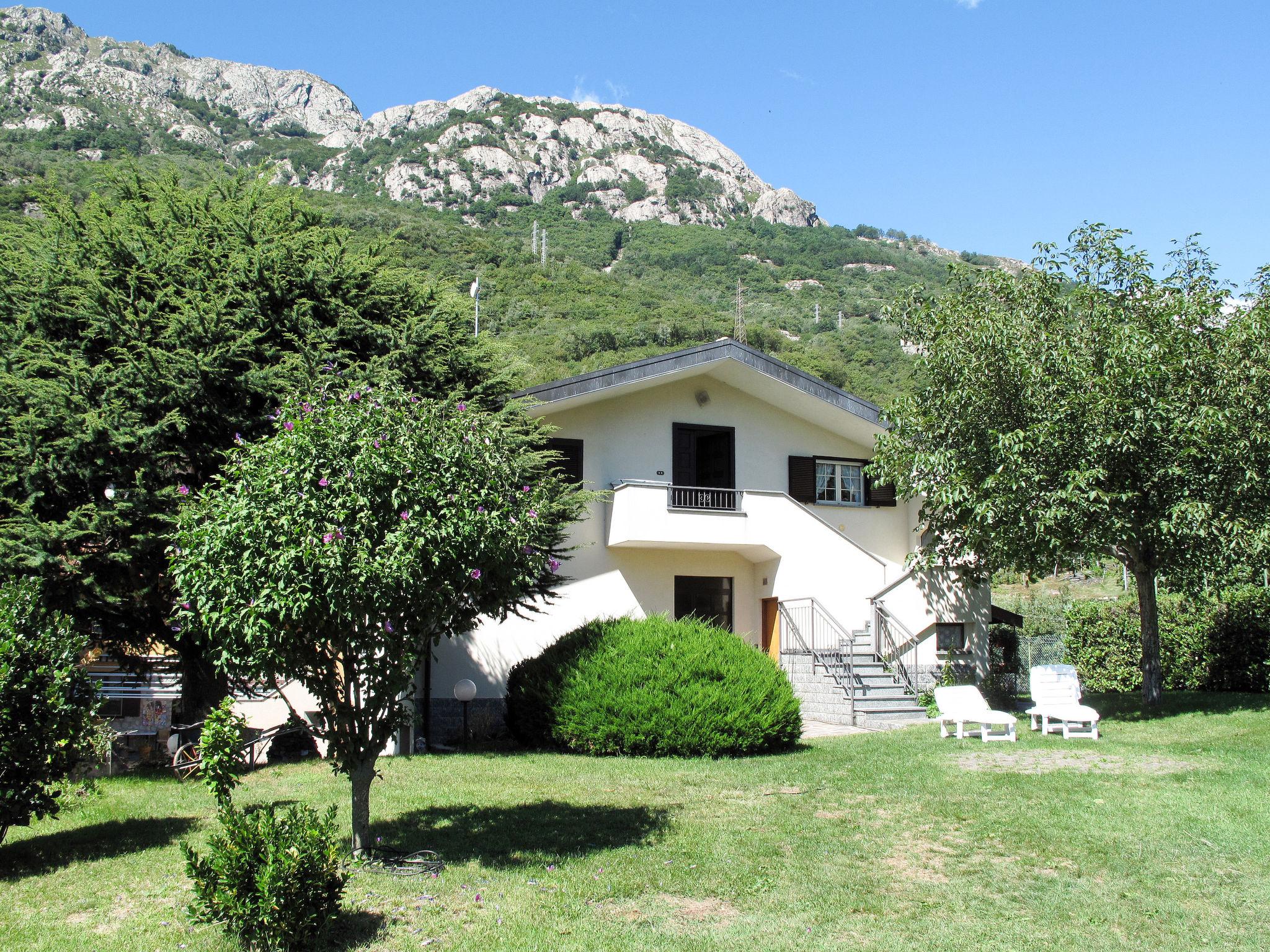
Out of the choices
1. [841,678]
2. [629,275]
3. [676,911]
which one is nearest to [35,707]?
[676,911]

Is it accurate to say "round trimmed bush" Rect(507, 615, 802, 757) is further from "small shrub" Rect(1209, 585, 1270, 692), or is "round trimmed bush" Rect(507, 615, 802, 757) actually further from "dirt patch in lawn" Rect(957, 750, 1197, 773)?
"small shrub" Rect(1209, 585, 1270, 692)

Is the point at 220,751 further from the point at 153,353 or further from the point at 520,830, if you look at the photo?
the point at 153,353

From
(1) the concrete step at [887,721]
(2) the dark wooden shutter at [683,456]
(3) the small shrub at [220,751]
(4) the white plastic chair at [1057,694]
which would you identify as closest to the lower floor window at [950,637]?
(1) the concrete step at [887,721]

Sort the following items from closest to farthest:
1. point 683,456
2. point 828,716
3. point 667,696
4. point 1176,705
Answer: point 667,696 < point 1176,705 < point 828,716 < point 683,456

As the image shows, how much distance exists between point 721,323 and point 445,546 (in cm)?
4586

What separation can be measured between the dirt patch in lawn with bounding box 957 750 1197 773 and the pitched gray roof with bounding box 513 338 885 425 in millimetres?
8740

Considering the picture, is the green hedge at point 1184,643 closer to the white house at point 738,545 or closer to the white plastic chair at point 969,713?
the white house at point 738,545

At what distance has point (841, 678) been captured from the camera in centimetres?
1750

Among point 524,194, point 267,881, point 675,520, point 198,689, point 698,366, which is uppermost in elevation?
point 524,194

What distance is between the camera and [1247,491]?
13883 mm

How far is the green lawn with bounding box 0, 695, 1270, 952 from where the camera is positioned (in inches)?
238

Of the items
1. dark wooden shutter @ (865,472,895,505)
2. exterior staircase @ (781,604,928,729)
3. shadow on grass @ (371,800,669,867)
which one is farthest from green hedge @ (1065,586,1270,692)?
shadow on grass @ (371,800,669,867)

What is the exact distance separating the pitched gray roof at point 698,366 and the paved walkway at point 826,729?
6.31m

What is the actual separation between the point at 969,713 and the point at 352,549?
979cm
